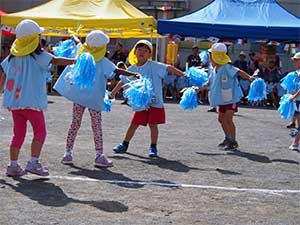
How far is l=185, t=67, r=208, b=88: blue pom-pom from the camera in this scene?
Result: 10.1m

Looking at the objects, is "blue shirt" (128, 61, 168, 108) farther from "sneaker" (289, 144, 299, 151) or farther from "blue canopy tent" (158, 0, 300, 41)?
"blue canopy tent" (158, 0, 300, 41)

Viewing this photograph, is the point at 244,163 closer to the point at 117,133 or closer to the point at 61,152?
the point at 61,152

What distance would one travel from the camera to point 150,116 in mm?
9172

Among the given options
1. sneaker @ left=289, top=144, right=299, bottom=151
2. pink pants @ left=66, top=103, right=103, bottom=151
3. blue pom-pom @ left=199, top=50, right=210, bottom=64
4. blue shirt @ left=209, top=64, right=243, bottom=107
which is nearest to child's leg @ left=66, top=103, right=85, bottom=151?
pink pants @ left=66, top=103, right=103, bottom=151

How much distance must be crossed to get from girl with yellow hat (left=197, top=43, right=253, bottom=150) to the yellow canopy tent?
30.5 feet

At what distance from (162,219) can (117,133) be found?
594cm

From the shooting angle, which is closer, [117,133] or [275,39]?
[117,133]

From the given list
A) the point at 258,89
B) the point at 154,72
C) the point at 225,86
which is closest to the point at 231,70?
the point at 225,86

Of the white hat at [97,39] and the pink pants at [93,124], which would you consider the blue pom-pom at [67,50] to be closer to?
the white hat at [97,39]

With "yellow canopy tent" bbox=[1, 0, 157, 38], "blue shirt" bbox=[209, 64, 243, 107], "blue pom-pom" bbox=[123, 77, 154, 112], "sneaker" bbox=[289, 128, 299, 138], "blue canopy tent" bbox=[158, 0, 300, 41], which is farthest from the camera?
"yellow canopy tent" bbox=[1, 0, 157, 38]

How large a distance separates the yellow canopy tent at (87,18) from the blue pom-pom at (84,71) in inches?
462

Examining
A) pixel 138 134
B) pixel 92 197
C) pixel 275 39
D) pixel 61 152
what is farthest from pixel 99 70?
pixel 275 39

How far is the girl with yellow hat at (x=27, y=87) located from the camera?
7055 millimetres

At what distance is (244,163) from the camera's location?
8.98m
